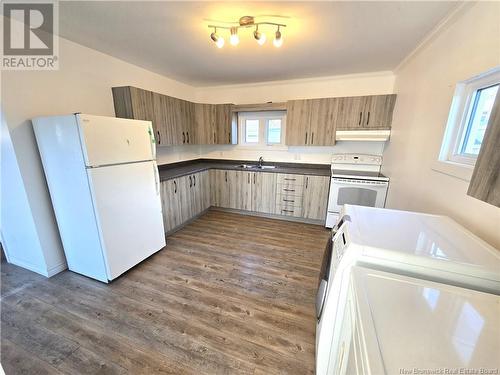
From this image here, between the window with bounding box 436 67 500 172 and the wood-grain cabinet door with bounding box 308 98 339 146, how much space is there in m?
1.82

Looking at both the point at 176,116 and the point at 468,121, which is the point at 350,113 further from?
the point at 176,116

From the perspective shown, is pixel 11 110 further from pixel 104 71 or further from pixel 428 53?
pixel 428 53

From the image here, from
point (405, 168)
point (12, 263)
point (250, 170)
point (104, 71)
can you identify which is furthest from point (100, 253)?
point (405, 168)

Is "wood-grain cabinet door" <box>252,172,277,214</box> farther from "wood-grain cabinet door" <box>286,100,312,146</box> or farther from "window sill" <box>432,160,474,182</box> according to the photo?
"window sill" <box>432,160,474,182</box>

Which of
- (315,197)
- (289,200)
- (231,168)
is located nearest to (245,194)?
(231,168)

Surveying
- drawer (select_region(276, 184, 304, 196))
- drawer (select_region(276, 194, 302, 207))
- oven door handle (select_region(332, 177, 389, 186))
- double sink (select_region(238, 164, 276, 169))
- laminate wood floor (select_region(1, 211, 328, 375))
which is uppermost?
double sink (select_region(238, 164, 276, 169))

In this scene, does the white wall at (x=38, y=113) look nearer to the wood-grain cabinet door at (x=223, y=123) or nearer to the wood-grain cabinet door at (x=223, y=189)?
the wood-grain cabinet door at (x=223, y=123)

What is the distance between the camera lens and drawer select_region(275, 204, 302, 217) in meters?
3.58

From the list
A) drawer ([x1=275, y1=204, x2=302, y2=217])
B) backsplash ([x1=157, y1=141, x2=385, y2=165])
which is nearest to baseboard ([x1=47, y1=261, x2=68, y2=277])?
backsplash ([x1=157, y1=141, x2=385, y2=165])

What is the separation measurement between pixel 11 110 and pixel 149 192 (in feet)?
4.49

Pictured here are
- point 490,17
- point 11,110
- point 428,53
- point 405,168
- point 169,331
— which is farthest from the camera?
point 405,168

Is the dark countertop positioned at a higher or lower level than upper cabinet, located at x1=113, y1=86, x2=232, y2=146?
lower

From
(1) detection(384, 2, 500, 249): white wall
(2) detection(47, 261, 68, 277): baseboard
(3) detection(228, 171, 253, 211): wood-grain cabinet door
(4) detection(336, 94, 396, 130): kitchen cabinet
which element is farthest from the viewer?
(3) detection(228, 171, 253, 211): wood-grain cabinet door

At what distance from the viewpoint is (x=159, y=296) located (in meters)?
1.95
